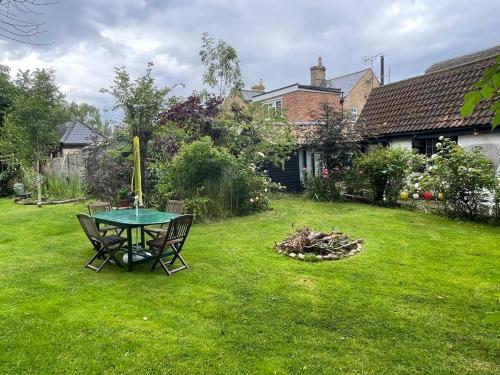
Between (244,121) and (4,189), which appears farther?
(4,189)

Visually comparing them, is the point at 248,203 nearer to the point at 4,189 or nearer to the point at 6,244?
the point at 6,244

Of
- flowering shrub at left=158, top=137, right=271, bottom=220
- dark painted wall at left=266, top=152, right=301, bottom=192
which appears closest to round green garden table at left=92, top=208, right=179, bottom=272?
flowering shrub at left=158, top=137, right=271, bottom=220

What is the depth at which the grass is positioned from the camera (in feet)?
11.1

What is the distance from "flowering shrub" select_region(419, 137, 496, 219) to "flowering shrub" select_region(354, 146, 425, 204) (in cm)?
113

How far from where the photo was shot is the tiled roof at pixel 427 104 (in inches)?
480

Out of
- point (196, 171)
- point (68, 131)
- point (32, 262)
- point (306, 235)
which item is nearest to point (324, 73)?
point (68, 131)

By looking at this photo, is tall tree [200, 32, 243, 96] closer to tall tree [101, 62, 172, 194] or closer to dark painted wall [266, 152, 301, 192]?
tall tree [101, 62, 172, 194]

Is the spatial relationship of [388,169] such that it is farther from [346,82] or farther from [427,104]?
[346,82]

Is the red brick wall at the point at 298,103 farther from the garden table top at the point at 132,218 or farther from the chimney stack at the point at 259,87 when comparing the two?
the garden table top at the point at 132,218

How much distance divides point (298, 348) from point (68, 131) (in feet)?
93.8

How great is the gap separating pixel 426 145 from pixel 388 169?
9.12 ft

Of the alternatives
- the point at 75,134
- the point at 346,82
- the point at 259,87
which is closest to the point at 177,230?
the point at 259,87

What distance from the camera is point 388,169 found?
11.5 meters

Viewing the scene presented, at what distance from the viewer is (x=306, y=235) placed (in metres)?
7.17
